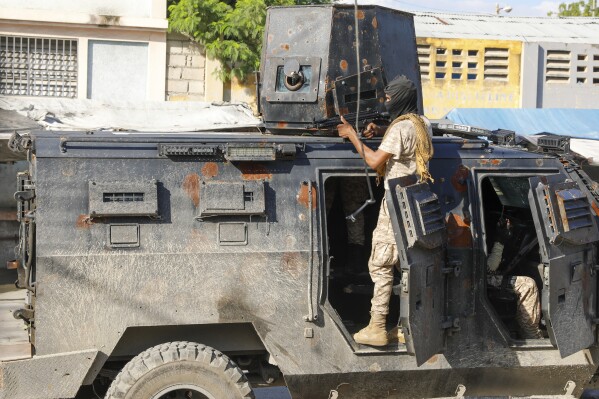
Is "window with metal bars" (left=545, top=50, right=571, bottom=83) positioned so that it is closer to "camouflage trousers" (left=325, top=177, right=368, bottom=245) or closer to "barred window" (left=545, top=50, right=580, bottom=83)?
"barred window" (left=545, top=50, right=580, bottom=83)

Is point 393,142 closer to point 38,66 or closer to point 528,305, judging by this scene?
point 528,305

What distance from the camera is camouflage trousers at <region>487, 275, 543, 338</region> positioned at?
601 centimetres

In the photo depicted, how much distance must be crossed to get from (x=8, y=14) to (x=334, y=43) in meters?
9.52

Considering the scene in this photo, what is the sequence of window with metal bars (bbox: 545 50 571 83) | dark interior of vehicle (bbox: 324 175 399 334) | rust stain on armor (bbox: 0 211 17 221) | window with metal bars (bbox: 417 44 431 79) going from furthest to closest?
window with metal bars (bbox: 545 50 571 83) → window with metal bars (bbox: 417 44 431 79) → rust stain on armor (bbox: 0 211 17 221) → dark interior of vehicle (bbox: 324 175 399 334)

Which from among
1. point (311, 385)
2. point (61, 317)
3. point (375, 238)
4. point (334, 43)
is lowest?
point (311, 385)

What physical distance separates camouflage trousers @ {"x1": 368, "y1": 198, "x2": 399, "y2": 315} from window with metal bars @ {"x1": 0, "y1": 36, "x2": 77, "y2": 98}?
1026cm

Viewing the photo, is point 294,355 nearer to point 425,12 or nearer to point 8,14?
point 8,14

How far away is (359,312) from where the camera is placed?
6.78 meters

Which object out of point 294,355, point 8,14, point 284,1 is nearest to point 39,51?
point 8,14

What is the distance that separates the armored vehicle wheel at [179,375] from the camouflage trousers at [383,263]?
950 millimetres

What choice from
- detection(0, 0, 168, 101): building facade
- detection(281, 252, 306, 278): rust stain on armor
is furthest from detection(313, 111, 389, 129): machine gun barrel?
detection(0, 0, 168, 101): building facade

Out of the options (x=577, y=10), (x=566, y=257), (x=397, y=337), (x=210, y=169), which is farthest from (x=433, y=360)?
(x=577, y=10)

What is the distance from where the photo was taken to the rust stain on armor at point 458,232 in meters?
5.78

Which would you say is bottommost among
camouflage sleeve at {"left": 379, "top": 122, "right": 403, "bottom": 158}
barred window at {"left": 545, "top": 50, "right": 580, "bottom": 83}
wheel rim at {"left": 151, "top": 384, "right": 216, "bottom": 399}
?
wheel rim at {"left": 151, "top": 384, "right": 216, "bottom": 399}
